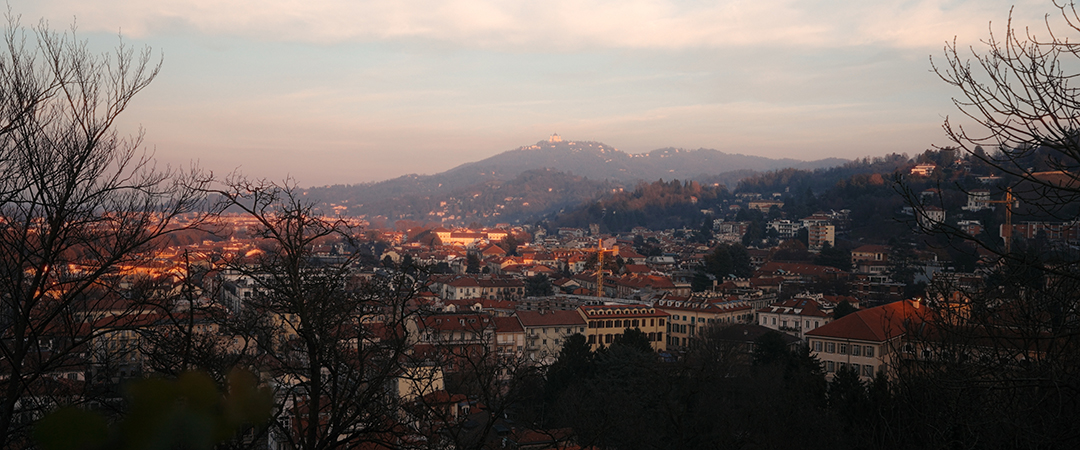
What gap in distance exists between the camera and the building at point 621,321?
70.2ft

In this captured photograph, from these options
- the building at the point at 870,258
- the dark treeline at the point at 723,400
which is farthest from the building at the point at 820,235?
the dark treeline at the point at 723,400

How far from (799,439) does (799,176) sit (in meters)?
88.0

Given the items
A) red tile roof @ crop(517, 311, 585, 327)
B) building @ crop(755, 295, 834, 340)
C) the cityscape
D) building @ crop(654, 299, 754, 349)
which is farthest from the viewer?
building @ crop(654, 299, 754, 349)

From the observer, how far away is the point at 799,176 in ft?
301

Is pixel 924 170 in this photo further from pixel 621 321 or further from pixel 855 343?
pixel 855 343

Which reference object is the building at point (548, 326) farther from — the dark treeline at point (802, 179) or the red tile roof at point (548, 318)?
the dark treeline at point (802, 179)

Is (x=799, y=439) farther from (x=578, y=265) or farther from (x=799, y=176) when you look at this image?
(x=799, y=176)

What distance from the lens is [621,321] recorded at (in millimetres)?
21844

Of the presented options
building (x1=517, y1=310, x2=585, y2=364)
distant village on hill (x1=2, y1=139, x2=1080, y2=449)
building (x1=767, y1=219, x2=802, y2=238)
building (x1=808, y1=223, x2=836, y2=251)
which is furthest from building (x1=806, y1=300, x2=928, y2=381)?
building (x1=767, y1=219, x2=802, y2=238)

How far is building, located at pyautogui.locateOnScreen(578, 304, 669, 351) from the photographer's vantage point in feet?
70.2

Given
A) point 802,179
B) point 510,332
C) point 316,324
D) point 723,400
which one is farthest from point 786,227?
point 316,324

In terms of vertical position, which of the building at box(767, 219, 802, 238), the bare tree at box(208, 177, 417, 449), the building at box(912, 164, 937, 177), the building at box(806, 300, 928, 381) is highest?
the bare tree at box(208, 177, 417, 449)

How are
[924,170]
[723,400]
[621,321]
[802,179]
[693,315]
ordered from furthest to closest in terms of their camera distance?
1. [802,179]
2. [924,170]
3. [693,315]
4. [621,321]
5. [723,400]

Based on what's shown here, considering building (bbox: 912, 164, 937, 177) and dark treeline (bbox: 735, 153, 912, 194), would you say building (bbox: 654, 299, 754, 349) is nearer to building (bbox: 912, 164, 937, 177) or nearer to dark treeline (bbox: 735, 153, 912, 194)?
building (bbox: 912, 164, 937, 177)
